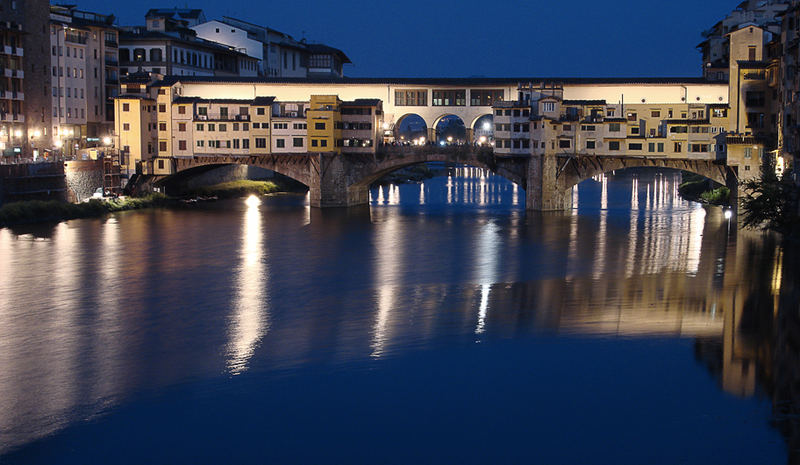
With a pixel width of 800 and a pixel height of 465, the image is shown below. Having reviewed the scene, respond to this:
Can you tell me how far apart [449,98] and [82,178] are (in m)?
15.4

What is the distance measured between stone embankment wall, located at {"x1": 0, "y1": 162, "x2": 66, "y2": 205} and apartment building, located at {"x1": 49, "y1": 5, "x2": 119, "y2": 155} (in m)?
6.50

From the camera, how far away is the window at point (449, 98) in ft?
132

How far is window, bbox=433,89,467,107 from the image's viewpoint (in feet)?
132

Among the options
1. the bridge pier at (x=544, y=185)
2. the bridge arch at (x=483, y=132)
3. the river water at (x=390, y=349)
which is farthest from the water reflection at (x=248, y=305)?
the bridge arch at (x=483, y=132)

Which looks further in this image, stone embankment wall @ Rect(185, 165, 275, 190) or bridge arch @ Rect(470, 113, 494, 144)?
stone embankment wall @ Rect(185, 165, 275, 190)

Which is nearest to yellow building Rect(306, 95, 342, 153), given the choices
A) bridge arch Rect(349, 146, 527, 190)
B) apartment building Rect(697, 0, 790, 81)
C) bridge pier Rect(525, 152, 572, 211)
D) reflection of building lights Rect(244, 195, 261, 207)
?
bridge arch Rect(349, 146, 527, 190)

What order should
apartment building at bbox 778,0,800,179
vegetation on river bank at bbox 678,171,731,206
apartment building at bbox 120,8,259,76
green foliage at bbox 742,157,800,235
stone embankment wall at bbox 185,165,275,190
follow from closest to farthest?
green foliage at bbox 742,157,800,235, apartment building at bbox 778,0,800,179, vegetation on river bank at bbox 678,171,731,206, stone embankment wall at bbox 185,165,275,190, apartment building at bbox 120,8,259,76

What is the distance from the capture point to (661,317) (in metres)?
18.5

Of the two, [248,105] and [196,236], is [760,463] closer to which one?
[196,236]

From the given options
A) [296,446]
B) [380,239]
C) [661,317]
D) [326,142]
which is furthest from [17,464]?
[326,142]

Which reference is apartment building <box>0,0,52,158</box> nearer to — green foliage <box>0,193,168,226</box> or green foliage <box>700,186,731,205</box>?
green foliage <box>0,193,168,226</box>

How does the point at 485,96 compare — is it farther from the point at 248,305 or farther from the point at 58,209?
the point at 248,305

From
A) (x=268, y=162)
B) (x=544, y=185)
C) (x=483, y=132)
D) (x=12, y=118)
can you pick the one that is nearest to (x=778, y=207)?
(x=544, y=185)

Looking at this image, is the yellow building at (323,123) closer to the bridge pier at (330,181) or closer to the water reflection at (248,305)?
the bridge pier at (330,181)
